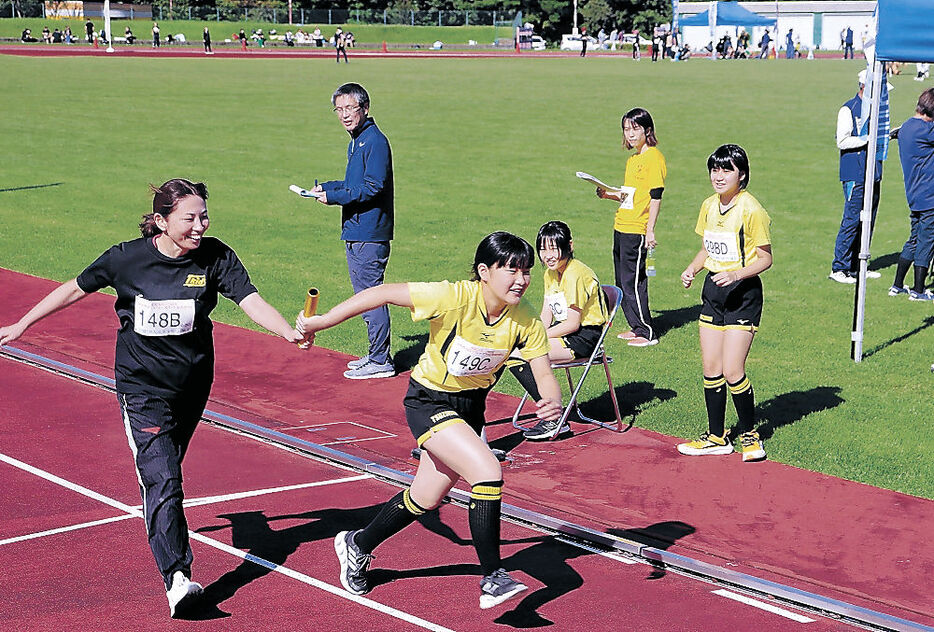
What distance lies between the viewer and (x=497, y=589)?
5867 mm

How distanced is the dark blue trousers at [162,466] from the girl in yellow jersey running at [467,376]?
0.85m

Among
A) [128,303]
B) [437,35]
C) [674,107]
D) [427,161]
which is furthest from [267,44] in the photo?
[128,303]

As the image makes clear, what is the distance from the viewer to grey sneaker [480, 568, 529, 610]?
5855mm

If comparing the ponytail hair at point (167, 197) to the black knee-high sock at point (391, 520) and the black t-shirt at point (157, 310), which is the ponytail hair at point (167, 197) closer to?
the black t-shirt at point (157, 310)

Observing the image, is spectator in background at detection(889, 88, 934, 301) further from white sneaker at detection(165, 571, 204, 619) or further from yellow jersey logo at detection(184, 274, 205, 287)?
white sneaker at detection(165, 571, 204, 619)

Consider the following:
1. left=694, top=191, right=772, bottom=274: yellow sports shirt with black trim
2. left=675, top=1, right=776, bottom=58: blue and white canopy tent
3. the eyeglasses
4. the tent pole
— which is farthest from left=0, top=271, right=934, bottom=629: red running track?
left=675, top=1, right=776, bottom=58: blue and white canopy tent

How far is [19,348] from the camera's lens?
11.9 metres

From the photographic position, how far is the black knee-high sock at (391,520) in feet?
20.3

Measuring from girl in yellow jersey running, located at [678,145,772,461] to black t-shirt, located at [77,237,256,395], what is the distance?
395 centimetres

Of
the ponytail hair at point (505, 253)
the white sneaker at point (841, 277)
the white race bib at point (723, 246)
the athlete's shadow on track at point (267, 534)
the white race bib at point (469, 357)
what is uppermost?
the ponytail hair at point (505, 253)

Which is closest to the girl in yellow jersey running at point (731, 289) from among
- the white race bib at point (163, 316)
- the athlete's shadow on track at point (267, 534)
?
the athlete's shadow on track at point (267, 534)

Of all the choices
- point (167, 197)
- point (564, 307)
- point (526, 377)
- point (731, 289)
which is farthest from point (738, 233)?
point (167, 197)

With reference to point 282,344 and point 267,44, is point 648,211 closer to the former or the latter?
point 282,344

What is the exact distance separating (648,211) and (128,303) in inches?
270
